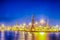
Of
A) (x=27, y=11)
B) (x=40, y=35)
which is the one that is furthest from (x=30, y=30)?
(x=27, y=11)

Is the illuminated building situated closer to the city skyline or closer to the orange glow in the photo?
the orange glow

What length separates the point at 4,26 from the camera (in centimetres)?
412

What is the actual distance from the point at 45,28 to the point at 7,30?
935 mm

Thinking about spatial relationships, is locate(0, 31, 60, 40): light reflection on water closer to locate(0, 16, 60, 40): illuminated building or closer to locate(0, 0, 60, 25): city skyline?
locate(0, 16, 60, 40): illuminated building

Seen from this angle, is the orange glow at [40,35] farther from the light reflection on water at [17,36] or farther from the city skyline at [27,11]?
the city skyline at [27,11]

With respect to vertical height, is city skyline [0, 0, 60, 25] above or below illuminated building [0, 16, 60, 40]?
above

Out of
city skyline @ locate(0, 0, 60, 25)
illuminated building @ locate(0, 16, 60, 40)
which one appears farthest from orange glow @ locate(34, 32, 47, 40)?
city skyline @ locate(0, 0, 60, 25)

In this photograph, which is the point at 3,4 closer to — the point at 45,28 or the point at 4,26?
the point at 4,26

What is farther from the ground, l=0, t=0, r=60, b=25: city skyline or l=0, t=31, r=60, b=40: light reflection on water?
l=0, t=0, r=60, b=25: city skyline

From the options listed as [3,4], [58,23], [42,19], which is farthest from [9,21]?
[58,23]

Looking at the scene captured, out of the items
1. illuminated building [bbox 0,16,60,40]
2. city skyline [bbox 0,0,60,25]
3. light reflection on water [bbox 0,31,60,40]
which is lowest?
light reflection on water [bbox 0,31,60,40]

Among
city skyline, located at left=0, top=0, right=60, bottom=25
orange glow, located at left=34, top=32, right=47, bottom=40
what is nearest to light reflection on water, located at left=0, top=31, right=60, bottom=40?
orange glow, located at left=34, top=32, right=47, bottom=40

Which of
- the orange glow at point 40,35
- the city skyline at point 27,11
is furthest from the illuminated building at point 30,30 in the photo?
the city skyline at point 27,11

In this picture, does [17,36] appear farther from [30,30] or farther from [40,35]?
[40,35]
